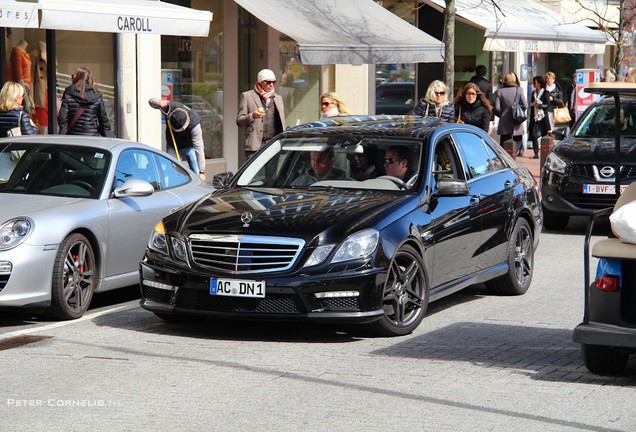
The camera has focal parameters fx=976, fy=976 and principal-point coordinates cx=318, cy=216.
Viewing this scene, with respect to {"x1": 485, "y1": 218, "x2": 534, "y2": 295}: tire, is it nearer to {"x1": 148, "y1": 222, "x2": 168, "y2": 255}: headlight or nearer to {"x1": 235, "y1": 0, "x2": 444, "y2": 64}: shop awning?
{"x1": 148, "y1": 222, "x2": 168, "y2": 255}: headlight

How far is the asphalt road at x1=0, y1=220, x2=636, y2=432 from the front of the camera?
16.5 ft

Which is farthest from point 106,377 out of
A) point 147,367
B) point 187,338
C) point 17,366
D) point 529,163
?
point 529,163

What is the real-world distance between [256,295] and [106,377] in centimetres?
122

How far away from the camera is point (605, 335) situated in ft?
18.1

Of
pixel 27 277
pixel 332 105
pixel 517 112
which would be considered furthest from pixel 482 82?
pixel 27 277

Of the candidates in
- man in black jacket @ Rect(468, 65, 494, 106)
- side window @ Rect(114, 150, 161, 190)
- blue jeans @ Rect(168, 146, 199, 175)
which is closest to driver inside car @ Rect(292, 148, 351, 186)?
side window @ Rect(114, 150, 161, 190)

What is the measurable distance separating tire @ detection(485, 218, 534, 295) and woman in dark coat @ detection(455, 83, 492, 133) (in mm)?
6667

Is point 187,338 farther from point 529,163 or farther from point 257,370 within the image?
point 529,163

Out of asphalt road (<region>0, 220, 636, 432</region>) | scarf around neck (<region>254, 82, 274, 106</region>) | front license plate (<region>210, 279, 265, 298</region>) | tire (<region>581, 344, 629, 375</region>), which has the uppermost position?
scarf around neck (<region>254, 82, 274, 106</region>)

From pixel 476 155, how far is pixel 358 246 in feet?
7.87

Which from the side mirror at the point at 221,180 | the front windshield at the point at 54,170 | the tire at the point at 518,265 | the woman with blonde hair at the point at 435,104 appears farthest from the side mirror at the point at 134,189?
the woman with blonde hair at the point at 435,104

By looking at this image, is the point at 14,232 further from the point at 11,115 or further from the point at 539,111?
the point at 539,111

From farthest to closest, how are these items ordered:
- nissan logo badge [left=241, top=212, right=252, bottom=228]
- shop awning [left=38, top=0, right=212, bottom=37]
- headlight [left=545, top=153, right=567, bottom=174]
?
headlight [left=545, top=153, right=567, bottom=174]
shop awning [left=38, top=0, right=212, bottom=37]
nissan logo badge [left=241, top=212, right=252, bottom=228]

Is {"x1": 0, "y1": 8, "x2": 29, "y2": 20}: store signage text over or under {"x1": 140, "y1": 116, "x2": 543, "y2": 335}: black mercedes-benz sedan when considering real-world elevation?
over
